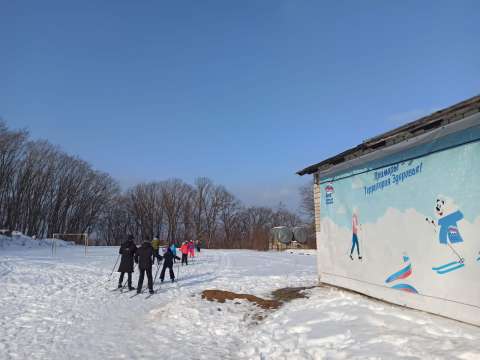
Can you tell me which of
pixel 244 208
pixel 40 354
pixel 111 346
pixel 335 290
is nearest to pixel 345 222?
pixel 335 290

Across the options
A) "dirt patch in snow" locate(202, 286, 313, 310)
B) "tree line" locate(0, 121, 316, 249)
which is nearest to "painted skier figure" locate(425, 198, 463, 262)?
"dirt patch in snow" locate(202, 286, 313, 310)

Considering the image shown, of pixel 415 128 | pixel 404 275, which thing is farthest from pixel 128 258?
pixel 415 128

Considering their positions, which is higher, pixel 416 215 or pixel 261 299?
pixel 416 215

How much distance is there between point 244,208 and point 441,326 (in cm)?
8683

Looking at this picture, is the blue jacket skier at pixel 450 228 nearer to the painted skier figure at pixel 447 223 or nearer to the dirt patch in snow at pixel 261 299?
the painted skier figure at pixel 447 223

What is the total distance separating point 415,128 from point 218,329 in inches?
228

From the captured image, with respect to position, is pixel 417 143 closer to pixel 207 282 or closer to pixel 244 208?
pixel 207 282

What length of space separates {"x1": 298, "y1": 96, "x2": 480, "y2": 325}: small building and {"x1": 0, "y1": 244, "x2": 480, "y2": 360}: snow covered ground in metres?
0.50

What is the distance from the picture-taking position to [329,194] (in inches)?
430

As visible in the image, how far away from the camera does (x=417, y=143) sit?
23.8 ft

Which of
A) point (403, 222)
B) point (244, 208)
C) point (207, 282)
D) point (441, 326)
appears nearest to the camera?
point (441, 326)

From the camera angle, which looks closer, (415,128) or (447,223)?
(447,223)

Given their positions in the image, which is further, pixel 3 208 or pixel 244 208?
pixel 244 208

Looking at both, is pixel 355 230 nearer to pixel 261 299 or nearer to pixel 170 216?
pixel 261 299
